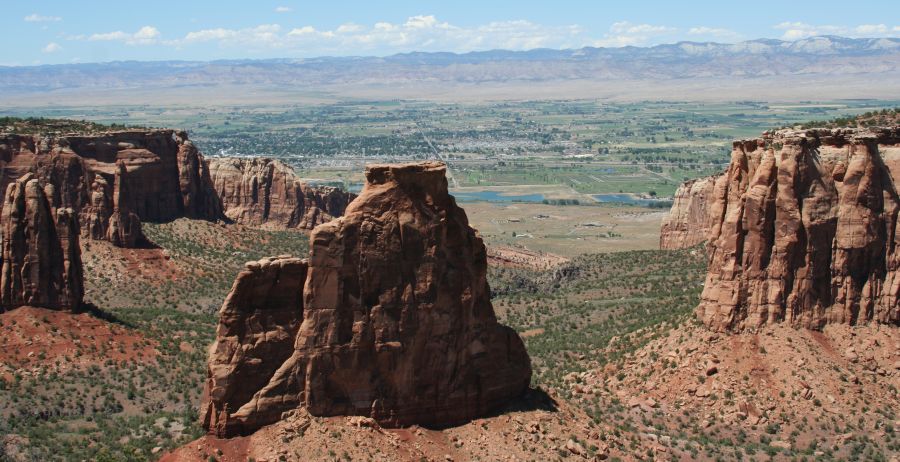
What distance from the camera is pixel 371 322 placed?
3841 cm

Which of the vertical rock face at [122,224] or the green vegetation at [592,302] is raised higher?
the vertical rock face at [122,224]

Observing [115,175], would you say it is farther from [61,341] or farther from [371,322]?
[371,322]

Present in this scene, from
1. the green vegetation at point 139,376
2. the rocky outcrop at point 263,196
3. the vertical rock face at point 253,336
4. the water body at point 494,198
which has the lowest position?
the water body at point 494,198

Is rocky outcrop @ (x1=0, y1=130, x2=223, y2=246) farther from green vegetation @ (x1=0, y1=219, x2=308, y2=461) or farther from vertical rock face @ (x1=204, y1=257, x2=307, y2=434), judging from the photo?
vertical rock face @ (x1=204, y1=257, x2=307, y2=434)

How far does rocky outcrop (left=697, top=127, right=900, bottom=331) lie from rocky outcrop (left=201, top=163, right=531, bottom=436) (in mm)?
16995

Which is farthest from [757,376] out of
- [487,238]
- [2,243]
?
[487,238]

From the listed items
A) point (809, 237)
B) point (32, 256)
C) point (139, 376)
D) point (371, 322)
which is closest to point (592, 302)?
point (809, 237)

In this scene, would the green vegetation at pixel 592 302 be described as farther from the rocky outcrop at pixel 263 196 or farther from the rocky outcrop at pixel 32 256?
the rocky outcrop at pixel 32 256

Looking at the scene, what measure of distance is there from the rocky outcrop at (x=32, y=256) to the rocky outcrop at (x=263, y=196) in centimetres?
4561

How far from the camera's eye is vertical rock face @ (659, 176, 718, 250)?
302 ft

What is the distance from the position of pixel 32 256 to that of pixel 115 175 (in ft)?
82.6

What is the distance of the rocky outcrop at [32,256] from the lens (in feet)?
198

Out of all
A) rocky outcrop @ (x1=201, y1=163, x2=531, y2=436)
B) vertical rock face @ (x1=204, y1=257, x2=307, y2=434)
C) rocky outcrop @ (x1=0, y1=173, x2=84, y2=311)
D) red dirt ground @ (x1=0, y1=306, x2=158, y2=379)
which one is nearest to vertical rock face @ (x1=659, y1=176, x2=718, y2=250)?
red dirt ground @ (x1=0, y1=306, x2=158, y2=379)

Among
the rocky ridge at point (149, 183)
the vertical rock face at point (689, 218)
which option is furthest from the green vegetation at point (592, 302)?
the rocky ridge at point (149, 183)
